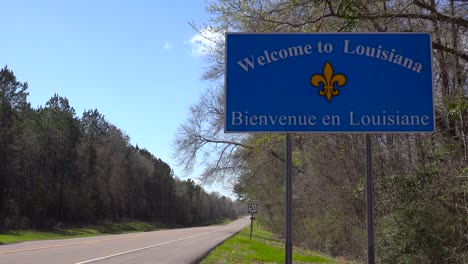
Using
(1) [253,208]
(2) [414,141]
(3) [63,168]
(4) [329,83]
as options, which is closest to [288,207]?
(4) [329,83]

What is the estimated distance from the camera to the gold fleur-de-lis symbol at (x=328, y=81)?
245 inches

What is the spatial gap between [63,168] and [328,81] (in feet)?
212

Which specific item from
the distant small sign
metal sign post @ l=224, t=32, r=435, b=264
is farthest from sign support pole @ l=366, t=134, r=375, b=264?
the distant small sign

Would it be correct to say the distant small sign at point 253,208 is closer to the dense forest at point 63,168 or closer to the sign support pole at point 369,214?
the dense forest at point 63,168

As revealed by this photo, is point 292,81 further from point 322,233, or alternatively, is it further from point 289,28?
point 322,233

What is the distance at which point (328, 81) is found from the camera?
6258 millimetres

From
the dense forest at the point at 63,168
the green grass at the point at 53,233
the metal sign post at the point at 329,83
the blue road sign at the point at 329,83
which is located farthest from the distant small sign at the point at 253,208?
the blue road sign at the point at 329,83

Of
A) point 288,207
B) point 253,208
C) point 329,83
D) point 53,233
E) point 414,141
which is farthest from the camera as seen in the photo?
point 53,233

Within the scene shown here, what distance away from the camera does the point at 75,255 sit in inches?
782

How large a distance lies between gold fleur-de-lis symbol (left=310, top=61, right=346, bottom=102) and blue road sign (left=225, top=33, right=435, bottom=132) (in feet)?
0.04

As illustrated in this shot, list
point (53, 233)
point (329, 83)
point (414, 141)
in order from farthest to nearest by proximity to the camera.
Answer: point (53, 233), point (414, 141), point (329, 83)

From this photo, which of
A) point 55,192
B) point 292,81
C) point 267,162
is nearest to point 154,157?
point 55,192

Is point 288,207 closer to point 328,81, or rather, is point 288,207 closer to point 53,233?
point 328,81

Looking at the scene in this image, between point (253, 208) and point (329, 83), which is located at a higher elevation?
point (329, 83)
